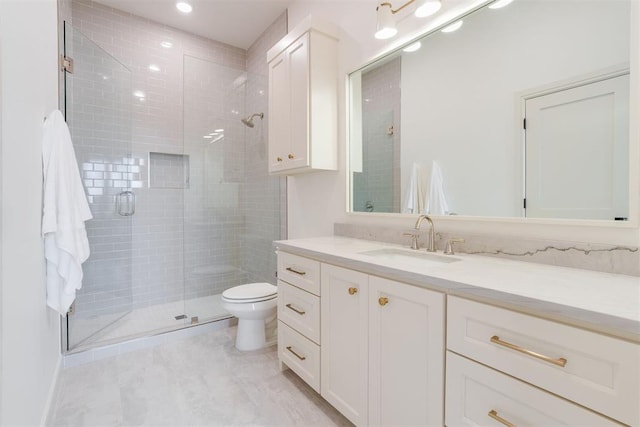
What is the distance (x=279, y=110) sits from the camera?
244 centimetres

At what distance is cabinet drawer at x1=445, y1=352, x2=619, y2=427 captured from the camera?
2.45ft

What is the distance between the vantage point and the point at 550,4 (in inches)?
48.6

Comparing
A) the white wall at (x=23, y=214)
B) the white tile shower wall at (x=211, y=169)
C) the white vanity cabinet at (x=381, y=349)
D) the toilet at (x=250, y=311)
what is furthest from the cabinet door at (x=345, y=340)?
the white tile shower wall at (x=211, y=169)

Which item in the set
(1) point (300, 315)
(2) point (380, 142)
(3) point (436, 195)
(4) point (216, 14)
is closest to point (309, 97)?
(2) point (380, 142)

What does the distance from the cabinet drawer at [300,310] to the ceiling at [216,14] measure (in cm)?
260

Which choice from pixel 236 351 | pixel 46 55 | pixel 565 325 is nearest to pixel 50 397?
pixel 236 351

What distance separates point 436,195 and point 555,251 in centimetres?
62

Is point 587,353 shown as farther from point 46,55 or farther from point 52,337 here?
point 46,55

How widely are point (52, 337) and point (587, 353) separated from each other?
2507mm

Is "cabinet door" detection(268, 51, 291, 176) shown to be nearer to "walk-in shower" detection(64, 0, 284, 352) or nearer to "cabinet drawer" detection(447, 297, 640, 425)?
"walk-in shower" detection(64, 0, 284, 352)

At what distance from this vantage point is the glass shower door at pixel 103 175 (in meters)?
2.57

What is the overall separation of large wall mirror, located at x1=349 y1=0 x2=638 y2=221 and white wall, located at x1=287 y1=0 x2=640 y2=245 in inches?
1.5

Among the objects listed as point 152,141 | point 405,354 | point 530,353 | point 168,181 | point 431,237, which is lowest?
point 405,354

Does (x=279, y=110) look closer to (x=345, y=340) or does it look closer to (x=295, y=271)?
(x=295, y=271)
